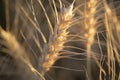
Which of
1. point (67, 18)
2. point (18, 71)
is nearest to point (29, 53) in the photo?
point (18, 71)

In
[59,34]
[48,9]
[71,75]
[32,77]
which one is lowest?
[71,75]

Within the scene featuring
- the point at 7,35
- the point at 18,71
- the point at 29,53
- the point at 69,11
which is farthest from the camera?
the point at 29,53

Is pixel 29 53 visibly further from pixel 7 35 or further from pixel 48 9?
pixel 7 35

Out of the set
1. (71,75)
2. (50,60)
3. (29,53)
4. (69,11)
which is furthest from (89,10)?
(71,75)

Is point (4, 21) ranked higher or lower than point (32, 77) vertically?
higher

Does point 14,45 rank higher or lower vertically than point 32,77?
higher

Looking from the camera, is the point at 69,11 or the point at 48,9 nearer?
the point at 69,11

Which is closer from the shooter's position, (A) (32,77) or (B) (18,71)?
(A) (32,77)

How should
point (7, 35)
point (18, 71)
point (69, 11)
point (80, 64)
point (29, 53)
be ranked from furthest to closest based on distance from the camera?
point (80, 64)
point (29, 53)
point (18, 71)
point (69, 11)
point (7, 35)

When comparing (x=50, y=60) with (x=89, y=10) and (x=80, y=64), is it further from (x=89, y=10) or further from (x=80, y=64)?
(x=80, y=64)
